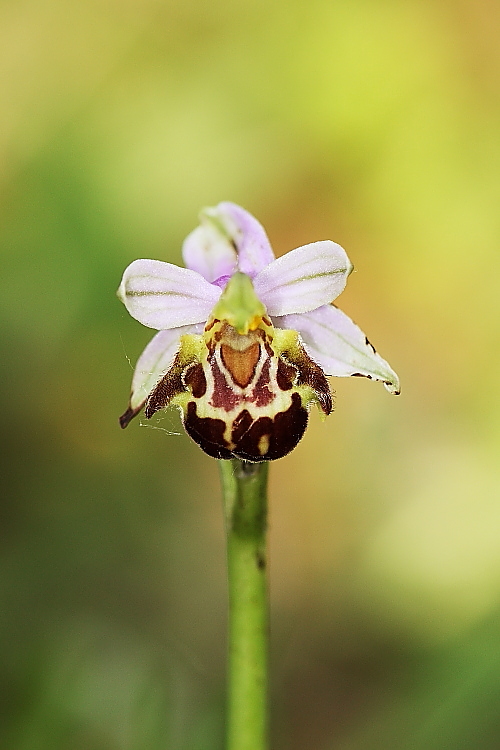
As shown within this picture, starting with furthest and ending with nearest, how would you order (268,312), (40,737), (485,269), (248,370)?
(485,269), (40,737), (268,312), (248,370)

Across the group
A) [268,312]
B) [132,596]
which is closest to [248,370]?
[268,312]

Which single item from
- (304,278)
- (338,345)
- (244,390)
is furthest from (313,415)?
(244,390)

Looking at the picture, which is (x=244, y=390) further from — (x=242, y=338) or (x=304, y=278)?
(x=304, y=278)

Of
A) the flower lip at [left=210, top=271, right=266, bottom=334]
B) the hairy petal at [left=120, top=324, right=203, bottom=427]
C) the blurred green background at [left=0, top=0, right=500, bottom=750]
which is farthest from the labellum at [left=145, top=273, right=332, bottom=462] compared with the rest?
the blurred green background at [left=0, top=0, right=500, bottom=750]

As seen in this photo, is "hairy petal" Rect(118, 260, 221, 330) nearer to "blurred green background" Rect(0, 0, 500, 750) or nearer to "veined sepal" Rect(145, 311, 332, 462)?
"veined sepal" Rect(145, 311, 332, 462)

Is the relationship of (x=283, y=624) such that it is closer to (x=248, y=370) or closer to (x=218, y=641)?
(x=218, y=641)
